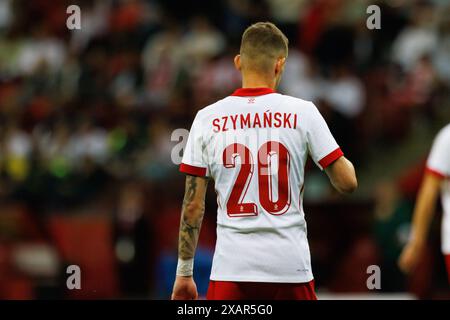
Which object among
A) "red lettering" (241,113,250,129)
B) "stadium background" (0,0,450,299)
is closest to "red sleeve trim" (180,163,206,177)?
"red lettering" (241,113,250,129)

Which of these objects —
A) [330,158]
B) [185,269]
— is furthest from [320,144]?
[185,269]

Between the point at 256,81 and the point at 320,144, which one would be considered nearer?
the point at 320,144

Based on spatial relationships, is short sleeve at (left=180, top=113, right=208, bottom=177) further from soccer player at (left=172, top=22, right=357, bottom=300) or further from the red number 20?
the red number 20

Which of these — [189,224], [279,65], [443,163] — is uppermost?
[279,65]

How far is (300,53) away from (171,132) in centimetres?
202

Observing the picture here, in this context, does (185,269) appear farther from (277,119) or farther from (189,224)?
(277,119)

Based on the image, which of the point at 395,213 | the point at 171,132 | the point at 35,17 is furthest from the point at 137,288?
the point at 35,17

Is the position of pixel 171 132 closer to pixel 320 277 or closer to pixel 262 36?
pixel 320 277

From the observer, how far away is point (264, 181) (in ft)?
16.6

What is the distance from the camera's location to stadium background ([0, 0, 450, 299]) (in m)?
11.9

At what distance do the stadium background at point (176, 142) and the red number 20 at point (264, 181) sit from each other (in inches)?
234

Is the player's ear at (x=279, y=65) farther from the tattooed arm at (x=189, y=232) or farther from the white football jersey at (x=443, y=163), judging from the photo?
the white football jersey at (x=443, y=163)

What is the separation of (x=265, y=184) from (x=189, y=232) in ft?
1.76

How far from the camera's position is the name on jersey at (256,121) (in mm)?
5102
